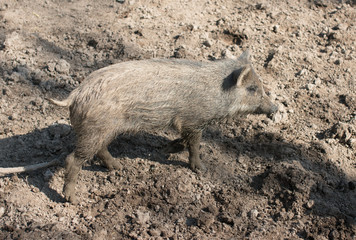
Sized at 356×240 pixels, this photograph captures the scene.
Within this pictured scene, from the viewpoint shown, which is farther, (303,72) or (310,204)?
(303,72)

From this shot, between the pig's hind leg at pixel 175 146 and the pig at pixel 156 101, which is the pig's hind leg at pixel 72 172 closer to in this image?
the pig at pixel 156 101

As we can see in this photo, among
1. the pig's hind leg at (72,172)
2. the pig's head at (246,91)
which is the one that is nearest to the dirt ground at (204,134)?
the pig's hind leg at (72,172)

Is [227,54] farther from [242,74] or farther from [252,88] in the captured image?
[242,74]

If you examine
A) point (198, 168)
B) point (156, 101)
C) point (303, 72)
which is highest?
point (303, 72)

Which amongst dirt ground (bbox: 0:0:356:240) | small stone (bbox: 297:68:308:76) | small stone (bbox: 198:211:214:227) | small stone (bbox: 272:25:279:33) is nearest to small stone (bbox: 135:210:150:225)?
dirt ground (bbox: 0:0:356:240)

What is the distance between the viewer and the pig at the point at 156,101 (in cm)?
326

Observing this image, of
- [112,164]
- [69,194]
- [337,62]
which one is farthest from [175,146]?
[337,62]

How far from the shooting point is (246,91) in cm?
382

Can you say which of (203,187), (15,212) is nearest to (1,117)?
(15,212)

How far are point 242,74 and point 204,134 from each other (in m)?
1.07

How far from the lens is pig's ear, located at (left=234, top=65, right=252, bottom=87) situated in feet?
11.7

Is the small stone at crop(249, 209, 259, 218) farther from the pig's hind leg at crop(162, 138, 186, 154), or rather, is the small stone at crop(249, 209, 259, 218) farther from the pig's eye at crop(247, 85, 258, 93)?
the pig's eye at crop(247, 85, 258, 93)

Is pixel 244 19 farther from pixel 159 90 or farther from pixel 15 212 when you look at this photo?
pixel 15 212

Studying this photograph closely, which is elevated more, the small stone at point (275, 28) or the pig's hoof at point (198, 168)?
the small stone at point (275, 28)
